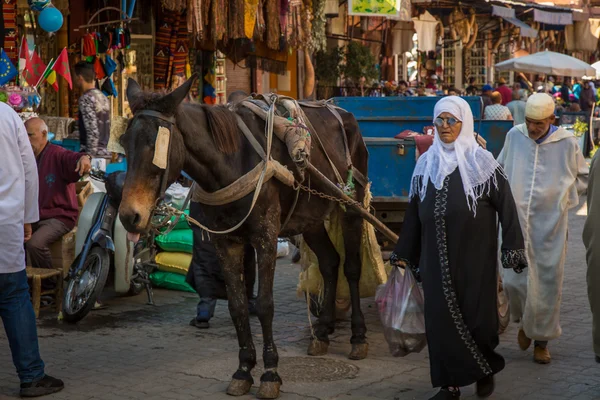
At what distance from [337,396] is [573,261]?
5.81m

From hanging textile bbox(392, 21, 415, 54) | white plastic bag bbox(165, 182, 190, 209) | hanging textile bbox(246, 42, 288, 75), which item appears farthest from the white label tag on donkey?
hanging textile bbox(392, 21, 415, 54)

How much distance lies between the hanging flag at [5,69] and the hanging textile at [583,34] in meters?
26.4

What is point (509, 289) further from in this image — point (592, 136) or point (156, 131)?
point (592, 136)

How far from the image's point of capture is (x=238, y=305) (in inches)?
237

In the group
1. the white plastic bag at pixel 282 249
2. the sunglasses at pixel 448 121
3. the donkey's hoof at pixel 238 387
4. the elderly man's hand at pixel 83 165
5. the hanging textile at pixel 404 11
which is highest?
the hanging textile at pixel 404 11

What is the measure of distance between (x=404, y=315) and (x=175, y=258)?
3.83 meters

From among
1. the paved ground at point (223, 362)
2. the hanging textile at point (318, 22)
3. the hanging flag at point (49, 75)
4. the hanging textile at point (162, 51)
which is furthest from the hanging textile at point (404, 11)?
the paved ground at point (223, 362)

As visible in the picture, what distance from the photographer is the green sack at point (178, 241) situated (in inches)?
360

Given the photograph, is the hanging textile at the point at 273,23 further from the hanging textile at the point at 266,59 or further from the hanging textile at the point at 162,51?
the hanging textile at the point at 162,51

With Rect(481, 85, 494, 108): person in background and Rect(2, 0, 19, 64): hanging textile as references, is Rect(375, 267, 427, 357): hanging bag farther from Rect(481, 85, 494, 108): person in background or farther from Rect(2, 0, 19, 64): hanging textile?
Rect(481, 85, 494, 108): person in background

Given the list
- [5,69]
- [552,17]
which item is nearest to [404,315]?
[5,69]

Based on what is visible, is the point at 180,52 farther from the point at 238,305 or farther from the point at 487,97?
the point at 487,97

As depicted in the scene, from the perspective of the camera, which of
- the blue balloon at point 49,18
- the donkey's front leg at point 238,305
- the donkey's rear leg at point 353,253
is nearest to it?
the donkey's front leg at point 238,305

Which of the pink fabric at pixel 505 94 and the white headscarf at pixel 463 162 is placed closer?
the white headscarf at pixel 463 162
